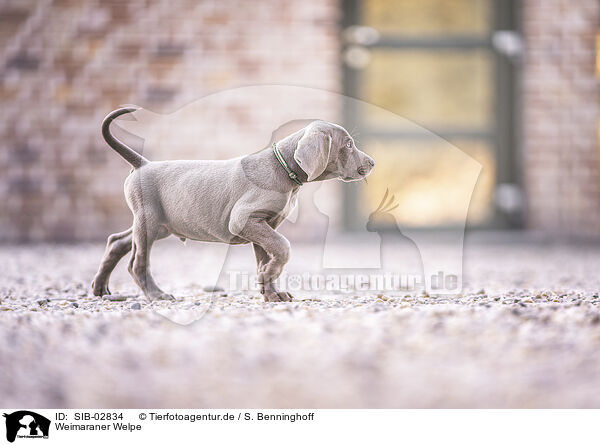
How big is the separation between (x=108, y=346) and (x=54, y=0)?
3.66m

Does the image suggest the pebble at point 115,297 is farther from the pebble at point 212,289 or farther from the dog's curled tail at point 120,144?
the dog's curled tail at point 120,144

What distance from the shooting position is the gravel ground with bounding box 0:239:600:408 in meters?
1.11

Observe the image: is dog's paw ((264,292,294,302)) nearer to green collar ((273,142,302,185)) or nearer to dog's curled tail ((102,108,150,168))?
green collar ((273,142,302,185))

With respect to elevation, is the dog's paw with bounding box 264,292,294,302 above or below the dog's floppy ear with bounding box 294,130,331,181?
below

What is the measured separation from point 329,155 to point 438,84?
3214 millimetres

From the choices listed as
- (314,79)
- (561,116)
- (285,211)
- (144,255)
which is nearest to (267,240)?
(285,211)

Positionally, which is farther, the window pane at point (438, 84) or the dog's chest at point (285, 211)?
the window pane at point (438, 84)

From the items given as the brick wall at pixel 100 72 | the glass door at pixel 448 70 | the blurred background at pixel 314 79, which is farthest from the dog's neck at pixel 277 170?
the glass door at pixel 448 70

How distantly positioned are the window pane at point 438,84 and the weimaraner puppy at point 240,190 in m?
3.00

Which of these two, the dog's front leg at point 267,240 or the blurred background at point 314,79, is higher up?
the blurred background at point 314,79
